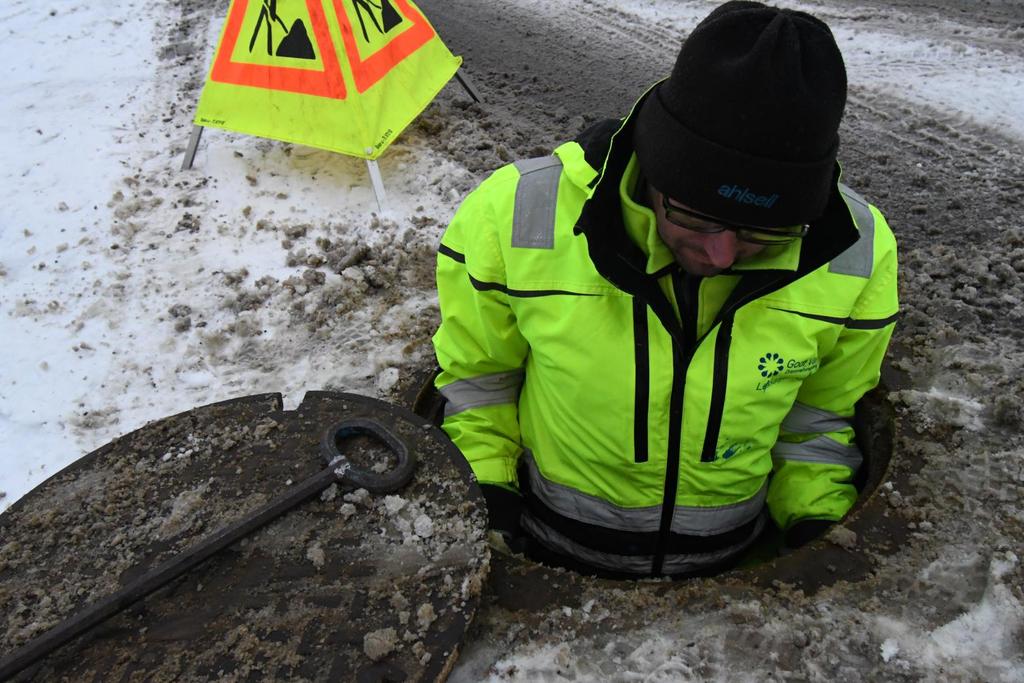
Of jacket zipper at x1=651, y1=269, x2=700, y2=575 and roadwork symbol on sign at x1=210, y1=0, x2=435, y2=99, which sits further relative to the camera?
roadwork symbol on sign at x1=210, y1=0, x2=435, y2=99

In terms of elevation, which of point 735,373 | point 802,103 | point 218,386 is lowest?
point 218,386

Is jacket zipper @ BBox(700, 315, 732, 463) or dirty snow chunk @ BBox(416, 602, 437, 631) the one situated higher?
jacket zipper @ BBox(700, 315, 732, 463)

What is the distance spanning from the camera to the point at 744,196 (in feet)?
4.58

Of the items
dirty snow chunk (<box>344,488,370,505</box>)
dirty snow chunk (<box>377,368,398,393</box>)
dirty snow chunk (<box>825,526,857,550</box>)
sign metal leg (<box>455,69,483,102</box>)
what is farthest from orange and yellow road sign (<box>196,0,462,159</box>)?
dirty snow chunk (<box>825,526,857,550</box>)

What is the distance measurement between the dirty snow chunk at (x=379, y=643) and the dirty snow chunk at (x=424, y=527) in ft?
0.73

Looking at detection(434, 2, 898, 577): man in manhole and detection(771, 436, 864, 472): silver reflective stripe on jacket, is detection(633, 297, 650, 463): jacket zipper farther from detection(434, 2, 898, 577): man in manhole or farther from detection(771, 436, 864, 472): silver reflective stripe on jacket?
detection(771, 436, 864, 472): silver reflective stripe on jacket

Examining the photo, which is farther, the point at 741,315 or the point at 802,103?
the point at 741,315

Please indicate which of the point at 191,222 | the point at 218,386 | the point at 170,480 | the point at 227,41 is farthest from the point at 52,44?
the point at 170,480

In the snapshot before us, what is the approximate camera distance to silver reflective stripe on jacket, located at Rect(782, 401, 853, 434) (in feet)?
6.66

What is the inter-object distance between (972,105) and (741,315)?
8.59ft

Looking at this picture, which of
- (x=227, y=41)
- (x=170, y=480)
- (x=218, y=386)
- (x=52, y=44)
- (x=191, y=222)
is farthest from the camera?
(x=52, y=44)

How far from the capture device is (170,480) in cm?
178

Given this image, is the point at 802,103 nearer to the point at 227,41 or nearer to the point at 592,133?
the point at 592,133

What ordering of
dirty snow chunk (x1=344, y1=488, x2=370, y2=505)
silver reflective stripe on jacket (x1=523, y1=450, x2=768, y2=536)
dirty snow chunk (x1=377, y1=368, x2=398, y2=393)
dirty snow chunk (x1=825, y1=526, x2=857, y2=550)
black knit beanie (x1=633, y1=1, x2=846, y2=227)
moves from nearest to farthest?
black knit beanie (x1=633, y1=1, x2=846, y2=227)
dirty snow chunk (x1=344, y1=488, x2=370, y2=505)
dirty snow chunk (x1=825, y1=526, x2=857, y2=550)
silver reflective stripe on jacket (x1=523, y1=450, x2=768, y2=536)
dirty snow chunk (x1=377, y1=368, x2=398, y2=393)
